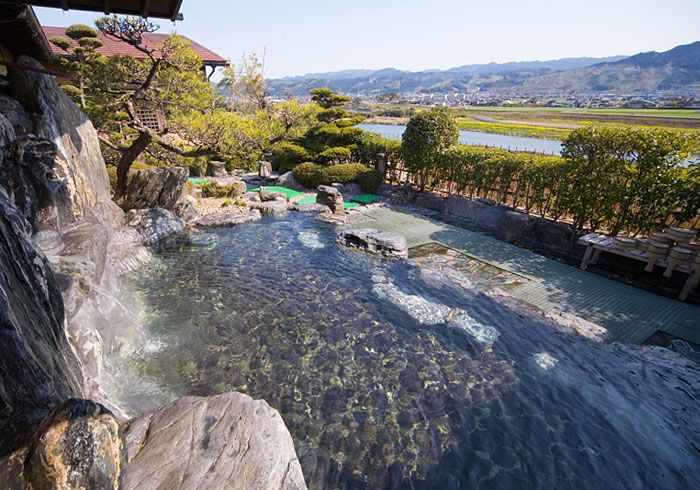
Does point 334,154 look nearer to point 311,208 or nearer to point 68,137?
point 311,208

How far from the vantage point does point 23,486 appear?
205 cm

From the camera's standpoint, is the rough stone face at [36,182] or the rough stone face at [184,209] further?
the rough stone face at [184,209]

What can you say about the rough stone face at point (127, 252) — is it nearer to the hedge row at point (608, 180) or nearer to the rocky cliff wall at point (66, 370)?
the rocky cliff wall at point (66, 370)

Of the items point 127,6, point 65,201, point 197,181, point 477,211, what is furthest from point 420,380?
point 197,181

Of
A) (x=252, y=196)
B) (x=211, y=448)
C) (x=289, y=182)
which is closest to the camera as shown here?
(x=211, y=448)

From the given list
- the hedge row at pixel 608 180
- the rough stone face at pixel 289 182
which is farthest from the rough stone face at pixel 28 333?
the rough stone face at pixel 289 182

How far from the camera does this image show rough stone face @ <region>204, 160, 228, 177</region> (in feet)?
62.0

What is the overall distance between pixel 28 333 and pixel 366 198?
14.4 metres

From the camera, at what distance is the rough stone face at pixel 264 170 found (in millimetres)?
18859

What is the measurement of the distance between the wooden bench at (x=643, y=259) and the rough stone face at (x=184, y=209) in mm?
12816

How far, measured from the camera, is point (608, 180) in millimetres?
10258

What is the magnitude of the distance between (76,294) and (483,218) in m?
12.7

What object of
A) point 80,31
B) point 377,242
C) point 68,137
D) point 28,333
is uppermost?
point 80,31

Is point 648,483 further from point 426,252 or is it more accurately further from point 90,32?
point 90,32
